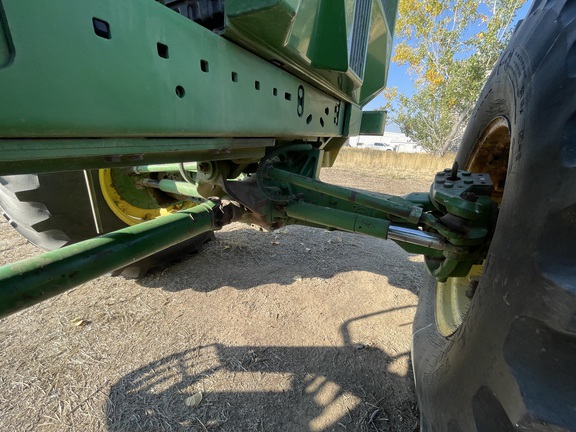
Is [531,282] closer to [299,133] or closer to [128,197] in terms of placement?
[299,133]

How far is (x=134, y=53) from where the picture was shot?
27.2 inches

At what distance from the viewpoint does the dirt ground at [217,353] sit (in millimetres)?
1557

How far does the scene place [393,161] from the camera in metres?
15.1

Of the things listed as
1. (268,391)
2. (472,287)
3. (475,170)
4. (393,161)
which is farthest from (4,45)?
(393,161)

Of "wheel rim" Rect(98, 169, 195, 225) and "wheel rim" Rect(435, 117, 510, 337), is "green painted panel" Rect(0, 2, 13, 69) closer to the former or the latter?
"wheel rim" Rect(435, 117, 510, 337)

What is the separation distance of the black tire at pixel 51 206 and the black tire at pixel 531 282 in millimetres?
1940

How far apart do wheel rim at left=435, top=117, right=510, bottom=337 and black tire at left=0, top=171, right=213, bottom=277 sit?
203 cm

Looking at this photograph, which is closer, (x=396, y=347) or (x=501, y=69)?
(x=501, y=69)

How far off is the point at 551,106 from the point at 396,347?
5.67ft

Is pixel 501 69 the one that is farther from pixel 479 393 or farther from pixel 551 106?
pixel 479 393

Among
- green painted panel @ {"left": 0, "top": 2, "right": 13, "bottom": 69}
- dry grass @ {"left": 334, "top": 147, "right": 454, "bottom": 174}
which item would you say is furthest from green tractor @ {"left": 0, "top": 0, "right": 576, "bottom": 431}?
dry grass @ {"left": 334, "top": 147, "right": 454, "bottom": 174}

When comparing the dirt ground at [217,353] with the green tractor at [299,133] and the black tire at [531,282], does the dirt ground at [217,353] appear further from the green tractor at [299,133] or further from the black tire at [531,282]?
the black tire at [531,282]

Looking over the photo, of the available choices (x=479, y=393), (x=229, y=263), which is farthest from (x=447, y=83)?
(x=479, y=393)

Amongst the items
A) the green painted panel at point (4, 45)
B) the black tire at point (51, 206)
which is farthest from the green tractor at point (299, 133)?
the black tire at point (51, 206)
